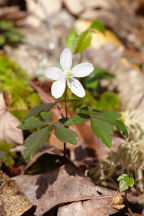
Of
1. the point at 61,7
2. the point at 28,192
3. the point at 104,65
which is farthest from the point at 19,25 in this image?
the point at 28,192

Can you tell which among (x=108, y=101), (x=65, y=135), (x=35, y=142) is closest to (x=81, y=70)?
(x=65, y=135)

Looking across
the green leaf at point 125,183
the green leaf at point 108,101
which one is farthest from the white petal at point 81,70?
the green leaf at point 108,101

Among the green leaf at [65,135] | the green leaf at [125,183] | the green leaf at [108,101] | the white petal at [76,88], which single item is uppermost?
Result: the white petal at [76,88]

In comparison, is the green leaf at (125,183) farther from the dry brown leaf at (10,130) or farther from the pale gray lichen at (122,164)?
the dry brown leaf at (10,130)

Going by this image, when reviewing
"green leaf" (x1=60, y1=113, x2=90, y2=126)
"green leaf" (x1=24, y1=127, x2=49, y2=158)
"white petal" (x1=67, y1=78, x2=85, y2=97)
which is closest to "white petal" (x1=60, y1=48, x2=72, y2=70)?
"white petal" (x1=67, y1=78, x2=85, y2=97)

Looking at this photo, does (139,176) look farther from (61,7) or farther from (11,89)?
(61,7)

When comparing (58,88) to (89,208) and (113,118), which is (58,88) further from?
(89,208)

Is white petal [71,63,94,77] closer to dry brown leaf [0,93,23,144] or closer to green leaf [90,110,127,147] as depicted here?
green leaf [90,110,127,147]
